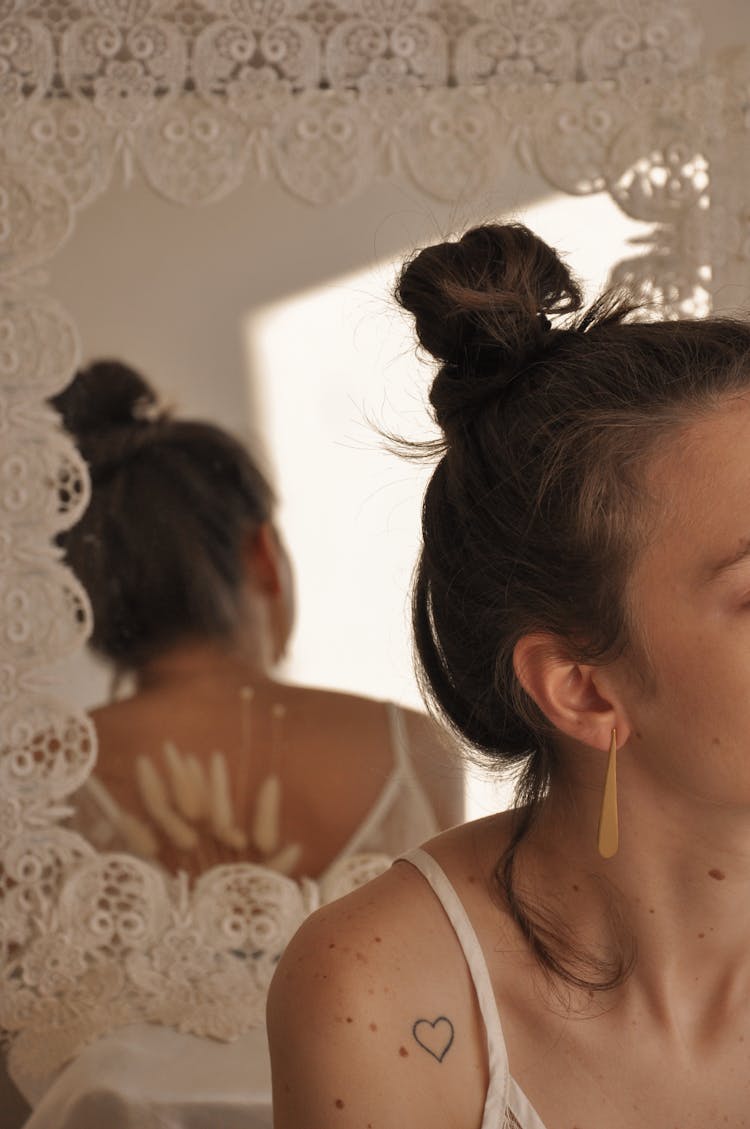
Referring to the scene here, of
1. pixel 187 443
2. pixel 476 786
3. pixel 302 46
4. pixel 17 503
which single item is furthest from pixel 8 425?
pixel 476 786

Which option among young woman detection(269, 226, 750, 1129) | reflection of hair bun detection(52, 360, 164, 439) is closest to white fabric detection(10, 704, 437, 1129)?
reflection of hair bun detection(52, 360, 164, 439)

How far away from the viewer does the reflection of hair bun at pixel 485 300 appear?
86cm

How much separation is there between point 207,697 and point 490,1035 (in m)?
0.72

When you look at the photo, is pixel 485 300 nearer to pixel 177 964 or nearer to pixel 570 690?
pixel 570 690

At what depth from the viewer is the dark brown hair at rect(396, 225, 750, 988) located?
831 mm

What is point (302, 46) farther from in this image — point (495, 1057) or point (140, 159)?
point (495, 1057)

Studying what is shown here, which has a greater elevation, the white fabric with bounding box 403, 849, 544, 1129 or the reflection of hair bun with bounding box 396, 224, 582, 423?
the reflection of hair bun with bounding box 396, 224, 582, 423

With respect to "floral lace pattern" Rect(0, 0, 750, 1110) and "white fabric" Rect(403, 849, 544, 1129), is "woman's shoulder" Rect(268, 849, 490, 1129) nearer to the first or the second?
"white fabric" Rect(403, 849, 544, 1129)

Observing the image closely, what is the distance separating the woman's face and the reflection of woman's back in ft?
2.32

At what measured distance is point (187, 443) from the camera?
1492 millimetres

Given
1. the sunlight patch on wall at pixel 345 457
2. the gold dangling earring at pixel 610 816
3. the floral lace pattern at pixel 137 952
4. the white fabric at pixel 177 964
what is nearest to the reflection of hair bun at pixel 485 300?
the gold dangling earring at pixel 610 816

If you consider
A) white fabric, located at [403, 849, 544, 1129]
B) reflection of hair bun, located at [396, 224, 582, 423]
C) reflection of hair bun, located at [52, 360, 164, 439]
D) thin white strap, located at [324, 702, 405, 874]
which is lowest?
thin white strap, located at [324, 702, 405, 874]

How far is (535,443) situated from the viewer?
2.77ft

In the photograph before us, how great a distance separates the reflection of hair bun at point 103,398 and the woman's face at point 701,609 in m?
0.82
